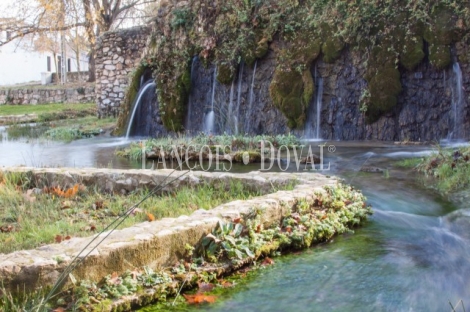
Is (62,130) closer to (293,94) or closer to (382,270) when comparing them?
(293,94)

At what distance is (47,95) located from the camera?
101ft

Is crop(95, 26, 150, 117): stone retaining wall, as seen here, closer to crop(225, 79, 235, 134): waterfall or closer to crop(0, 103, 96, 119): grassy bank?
crop(0, 103, 96, 119): grassy bank

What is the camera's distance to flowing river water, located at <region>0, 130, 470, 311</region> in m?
3.99

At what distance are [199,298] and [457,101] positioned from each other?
1005 cm

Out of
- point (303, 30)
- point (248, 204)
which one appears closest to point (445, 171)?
point (248, 204)

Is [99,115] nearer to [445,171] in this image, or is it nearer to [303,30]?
[303,30]

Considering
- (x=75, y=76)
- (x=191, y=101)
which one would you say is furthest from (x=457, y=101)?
(x=75, y=76)

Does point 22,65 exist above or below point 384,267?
above

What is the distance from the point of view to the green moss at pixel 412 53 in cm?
1285

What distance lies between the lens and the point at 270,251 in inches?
194

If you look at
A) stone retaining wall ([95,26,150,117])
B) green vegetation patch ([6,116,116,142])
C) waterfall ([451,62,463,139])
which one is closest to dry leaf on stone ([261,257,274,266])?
waterfall ([451,62,463,139])

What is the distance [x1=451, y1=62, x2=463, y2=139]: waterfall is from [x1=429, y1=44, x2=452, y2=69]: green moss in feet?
0.74

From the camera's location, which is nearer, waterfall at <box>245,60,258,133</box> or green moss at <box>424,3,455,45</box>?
green moss at <box>424,3,455,45</box>

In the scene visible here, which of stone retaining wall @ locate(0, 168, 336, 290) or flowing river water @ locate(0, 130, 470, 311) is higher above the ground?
stone retaining wall @ locate(0, 168, 336, 290)
